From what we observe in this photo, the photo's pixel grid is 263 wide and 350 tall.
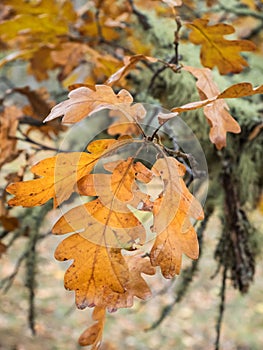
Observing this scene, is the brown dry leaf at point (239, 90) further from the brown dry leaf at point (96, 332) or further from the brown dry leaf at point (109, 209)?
the brown dry leaf at point (96, 332)

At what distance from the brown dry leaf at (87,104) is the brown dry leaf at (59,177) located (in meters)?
0.03

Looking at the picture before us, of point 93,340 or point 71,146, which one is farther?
point 71,146

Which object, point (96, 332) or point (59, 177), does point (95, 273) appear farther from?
point (96, 332)

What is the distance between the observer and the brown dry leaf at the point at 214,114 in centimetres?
57

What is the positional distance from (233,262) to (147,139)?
64cm

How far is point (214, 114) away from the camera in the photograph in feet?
1.86

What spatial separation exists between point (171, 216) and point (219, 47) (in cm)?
39

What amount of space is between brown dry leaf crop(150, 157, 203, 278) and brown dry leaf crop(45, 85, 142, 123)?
0.08m

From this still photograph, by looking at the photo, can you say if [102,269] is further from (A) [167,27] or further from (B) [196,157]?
(A) [167,27]

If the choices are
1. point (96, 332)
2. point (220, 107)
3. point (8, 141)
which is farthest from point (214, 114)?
point (8, 141)

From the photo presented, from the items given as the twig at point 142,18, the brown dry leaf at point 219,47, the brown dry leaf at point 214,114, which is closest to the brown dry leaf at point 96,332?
the brown dry leaf at point 214,114

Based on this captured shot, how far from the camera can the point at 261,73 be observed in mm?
1173

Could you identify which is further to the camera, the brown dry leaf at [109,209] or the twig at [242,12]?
the twig at [242,12]

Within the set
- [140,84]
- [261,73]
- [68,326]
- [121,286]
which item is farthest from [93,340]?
[68,326]
